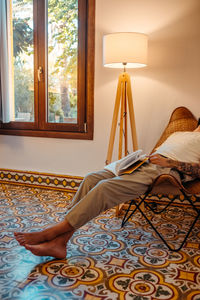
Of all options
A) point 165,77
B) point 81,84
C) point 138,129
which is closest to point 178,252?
point 138,129

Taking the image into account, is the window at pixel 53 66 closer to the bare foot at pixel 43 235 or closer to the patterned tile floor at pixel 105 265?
the patterned tile floor at pixel 105 265

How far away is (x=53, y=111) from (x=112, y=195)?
1.90 meters

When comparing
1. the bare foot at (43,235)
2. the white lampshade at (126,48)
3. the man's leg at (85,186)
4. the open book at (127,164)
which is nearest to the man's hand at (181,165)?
the open book at (127,164)

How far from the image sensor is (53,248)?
1.87 m

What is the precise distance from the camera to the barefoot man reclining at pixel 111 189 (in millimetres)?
1844

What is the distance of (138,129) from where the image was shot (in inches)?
124

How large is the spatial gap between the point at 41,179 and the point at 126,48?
1.87 metres

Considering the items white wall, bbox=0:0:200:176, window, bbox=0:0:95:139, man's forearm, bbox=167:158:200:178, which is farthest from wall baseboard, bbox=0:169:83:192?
man's forearm, bbox=167:158:200:178

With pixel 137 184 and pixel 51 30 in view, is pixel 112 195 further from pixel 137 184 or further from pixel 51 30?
pixel 51 30

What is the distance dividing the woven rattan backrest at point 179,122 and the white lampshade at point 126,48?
1.94 feet

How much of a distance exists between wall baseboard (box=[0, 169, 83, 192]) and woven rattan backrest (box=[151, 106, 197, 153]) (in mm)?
1140

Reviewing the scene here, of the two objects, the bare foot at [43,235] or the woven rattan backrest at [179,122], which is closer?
the bare foot at [43,235]

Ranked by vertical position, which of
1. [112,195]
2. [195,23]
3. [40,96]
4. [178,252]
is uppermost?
[195,23]

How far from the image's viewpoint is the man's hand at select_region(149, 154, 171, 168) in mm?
2136
